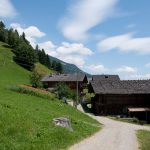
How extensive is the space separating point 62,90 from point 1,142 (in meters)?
55.4

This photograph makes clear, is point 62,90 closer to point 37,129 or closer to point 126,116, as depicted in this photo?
point 126,116

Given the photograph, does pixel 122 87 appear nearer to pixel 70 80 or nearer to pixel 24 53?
pixel 70 80

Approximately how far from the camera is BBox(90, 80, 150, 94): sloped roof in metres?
68.3

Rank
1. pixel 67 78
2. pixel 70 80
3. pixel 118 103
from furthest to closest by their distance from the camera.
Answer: pixel 67 78, pixel 70 80, pixel 118 103

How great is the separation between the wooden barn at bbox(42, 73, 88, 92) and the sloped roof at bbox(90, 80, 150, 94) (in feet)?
109

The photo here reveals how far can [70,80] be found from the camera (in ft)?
352

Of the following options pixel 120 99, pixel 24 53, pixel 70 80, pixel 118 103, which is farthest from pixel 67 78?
pixel 118 103

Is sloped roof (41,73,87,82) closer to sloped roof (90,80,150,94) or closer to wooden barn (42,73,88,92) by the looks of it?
wooden barn (42,73,88,92)

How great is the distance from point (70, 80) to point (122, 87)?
38845mm

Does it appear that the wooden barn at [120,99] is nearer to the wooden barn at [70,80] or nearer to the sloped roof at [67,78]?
the wooden barn at [70,80]

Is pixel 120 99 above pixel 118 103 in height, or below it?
above

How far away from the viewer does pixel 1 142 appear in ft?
62.7

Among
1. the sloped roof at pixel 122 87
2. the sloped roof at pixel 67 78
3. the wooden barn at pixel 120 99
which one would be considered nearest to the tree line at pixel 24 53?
the sloped roof at pixel 67 78

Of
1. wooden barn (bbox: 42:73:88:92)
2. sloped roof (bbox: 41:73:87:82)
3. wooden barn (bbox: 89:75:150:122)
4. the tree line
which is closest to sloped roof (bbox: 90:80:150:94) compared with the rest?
wooden barn (bbox: 89:75:150:122)
